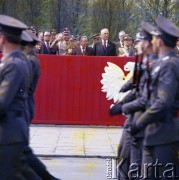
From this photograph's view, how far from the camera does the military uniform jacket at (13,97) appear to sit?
6.73m

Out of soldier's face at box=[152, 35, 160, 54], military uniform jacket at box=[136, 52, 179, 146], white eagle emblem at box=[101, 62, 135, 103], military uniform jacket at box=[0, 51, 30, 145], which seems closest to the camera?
military uniform jacket at box=[0, 51, 30, 145]

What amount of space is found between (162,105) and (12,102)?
1.40m

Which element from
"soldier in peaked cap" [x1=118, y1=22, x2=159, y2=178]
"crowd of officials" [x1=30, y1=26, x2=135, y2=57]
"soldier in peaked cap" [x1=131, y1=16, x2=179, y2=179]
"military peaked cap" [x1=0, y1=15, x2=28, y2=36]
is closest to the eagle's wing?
"crowd of officials" [x1=30, y1=26, x2=135, y2=57]

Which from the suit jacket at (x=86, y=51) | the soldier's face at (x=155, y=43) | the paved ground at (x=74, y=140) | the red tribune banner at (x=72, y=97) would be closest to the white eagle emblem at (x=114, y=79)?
the red tribune banner at (x=72, y=97)

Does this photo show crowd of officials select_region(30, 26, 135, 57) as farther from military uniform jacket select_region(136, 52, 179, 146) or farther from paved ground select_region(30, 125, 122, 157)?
military uniform jacket select_region(136, 52, 179, 146)

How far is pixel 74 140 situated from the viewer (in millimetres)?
13922

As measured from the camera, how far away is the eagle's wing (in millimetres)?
15766

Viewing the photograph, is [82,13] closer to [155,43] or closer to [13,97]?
[155,43]

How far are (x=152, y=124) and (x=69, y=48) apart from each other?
34.6ft

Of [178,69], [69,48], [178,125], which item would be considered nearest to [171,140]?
[178,125]

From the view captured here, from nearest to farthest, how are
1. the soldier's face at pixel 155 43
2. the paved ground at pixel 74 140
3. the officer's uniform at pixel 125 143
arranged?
1. the soldier's face at pixel 155 43
2. the officer's uniform at pixel 125 143
3. the paved ground at pixel 74 140

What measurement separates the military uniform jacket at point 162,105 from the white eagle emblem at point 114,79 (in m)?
8.36

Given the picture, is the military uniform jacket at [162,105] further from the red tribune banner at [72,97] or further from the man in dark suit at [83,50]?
the man in dark suit at [83,50]

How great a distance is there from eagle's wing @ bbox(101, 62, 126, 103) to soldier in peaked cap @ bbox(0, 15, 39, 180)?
8.73 metres
